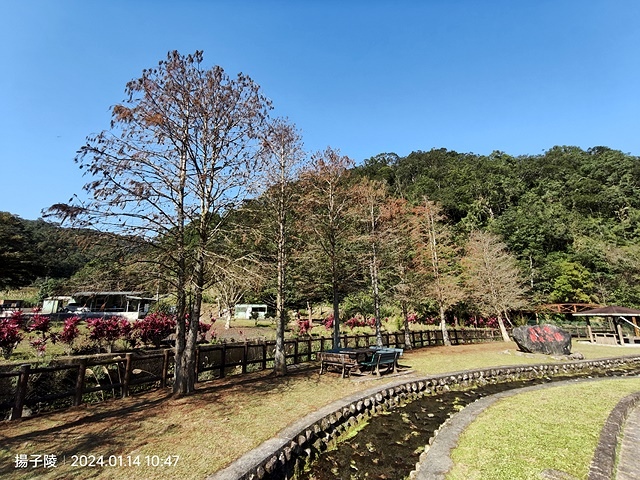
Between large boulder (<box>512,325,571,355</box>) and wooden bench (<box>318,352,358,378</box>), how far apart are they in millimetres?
10169

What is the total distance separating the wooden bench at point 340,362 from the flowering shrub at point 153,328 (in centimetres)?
599

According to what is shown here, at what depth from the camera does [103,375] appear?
26.1ft

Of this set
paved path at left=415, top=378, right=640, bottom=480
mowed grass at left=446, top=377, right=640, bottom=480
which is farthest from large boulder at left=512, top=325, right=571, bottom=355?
paved path at left=415, top=378, right=640, bottom=480

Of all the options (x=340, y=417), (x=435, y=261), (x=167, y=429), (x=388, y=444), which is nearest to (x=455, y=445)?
(x=388, y=444)

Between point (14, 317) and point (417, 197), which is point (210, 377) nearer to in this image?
point (14, 317)

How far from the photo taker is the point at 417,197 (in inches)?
1689

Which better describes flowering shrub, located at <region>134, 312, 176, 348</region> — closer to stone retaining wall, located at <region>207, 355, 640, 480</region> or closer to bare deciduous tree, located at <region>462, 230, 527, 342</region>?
stone retaining wall, located at <region>207, 355, 640, 480</region>

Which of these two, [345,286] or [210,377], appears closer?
[210,377]

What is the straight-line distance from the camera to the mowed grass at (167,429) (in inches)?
151

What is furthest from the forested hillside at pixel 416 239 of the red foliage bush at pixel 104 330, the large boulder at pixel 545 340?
the large boulder at pixel 545 340

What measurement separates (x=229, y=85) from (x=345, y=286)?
8591mm

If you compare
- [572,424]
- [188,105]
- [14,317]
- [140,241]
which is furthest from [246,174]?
[14,317]

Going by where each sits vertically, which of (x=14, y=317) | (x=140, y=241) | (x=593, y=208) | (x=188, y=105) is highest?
(x=593, y=208)

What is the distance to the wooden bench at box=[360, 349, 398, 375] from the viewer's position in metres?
9.76
